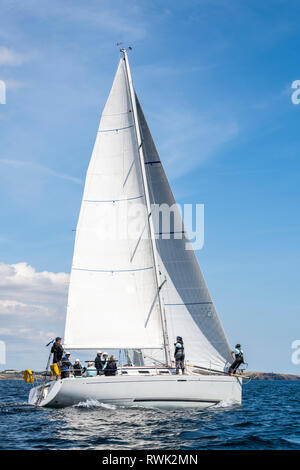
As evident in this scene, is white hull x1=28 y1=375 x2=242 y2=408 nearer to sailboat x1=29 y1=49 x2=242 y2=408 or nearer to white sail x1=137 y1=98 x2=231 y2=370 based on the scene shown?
sailboat x1=29 y1=49 x2=242 y2=408

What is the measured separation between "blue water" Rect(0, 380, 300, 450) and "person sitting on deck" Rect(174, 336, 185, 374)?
187cm

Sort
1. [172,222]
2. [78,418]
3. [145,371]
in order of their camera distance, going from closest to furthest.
→ [78,418] < [145,371] < [172,222]

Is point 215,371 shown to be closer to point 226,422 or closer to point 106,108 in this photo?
point 226,422

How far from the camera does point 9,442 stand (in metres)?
13.9

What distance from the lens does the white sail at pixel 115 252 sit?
21906 millimetres

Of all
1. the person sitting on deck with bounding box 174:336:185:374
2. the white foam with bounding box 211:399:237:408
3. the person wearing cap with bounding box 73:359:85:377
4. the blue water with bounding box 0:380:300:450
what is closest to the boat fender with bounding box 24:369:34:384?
the person wearing cap with bounding box 73:359:85:377

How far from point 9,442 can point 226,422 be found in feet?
24.0

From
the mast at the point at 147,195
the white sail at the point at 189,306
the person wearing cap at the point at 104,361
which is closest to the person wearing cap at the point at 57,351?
the person wearing cap at the point at 104,361

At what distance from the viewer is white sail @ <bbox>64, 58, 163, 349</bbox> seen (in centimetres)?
2191

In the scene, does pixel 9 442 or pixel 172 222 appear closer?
pixel 9 442

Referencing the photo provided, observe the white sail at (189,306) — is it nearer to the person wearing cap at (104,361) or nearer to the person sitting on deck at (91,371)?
the person wearing cap at (104,361)
